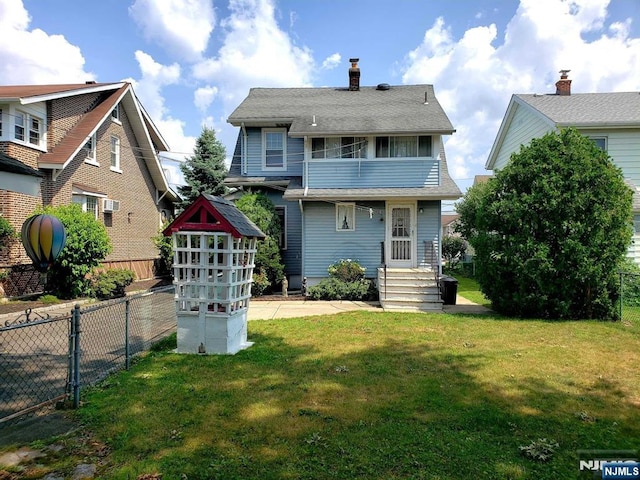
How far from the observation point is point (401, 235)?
44.6 ft

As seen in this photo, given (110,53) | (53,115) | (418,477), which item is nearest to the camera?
(418,477)

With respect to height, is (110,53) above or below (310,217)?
above

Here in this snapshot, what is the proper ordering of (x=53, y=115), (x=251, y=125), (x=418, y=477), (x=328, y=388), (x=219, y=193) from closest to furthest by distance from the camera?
(x=418, y=477) → (x=328, y=388) → (x=53, y=115) → (x=251, y=125) → (x=219, y=193)

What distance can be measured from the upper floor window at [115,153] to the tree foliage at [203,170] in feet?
24.1

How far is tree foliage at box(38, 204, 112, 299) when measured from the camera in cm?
1180

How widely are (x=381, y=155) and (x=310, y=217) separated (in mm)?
3314

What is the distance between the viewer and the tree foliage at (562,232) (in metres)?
9.08

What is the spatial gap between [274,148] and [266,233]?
400 centimetres

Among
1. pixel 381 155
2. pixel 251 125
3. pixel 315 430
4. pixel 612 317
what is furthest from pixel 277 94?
pixel 315 430

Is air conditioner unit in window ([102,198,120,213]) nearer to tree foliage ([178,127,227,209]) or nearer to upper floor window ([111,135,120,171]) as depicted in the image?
upper floor window ([111,135,120,171])

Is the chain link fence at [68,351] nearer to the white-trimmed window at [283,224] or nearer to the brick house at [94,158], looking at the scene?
the brick house at [94,158]

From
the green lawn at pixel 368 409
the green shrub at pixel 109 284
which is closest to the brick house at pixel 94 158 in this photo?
the green shrub at pixel 109 284

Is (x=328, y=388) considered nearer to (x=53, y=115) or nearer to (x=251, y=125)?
(x=251, y=125)

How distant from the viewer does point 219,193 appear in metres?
25.9
